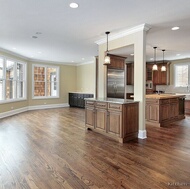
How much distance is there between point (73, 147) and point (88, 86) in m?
6.65

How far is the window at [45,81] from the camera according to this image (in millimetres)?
9031

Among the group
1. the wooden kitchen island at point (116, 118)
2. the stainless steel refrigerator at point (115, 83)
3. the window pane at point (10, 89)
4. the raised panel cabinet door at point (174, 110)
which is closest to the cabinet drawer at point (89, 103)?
the wooden kitchen island at point (116, 118)

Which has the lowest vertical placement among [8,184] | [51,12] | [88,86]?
[8,184]

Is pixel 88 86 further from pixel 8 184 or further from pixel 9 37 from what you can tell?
pixel 8 184

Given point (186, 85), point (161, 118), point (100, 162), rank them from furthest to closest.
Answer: point (186, 85), point (161, 118), point (100, 162)

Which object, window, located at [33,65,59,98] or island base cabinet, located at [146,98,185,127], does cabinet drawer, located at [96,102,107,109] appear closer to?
island base cabinet, located at [146,98,185,127]

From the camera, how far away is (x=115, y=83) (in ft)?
19.6

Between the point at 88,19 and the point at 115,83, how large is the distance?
2.87 meters

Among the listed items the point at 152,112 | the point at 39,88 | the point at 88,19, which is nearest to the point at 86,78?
the point at 39,88

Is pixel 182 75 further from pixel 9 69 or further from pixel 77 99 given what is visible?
pixel 9 69

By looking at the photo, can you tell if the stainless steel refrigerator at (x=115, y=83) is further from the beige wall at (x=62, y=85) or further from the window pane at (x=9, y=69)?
the beige wall at (x=62, y=85)

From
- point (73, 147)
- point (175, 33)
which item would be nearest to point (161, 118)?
point (175, 33)

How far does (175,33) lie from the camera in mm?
4441

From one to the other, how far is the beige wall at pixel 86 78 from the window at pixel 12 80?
346 centimetres
